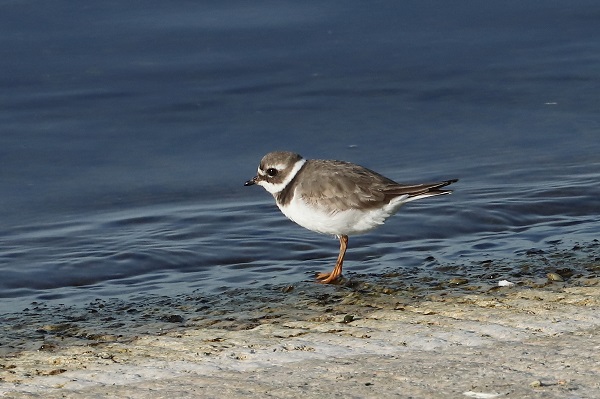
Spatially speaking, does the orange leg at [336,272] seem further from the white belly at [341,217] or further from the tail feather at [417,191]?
the tail feather at [417,191]

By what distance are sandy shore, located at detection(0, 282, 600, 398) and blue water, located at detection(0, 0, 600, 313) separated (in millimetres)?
1571

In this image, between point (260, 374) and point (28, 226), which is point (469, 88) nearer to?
point (28, 226)

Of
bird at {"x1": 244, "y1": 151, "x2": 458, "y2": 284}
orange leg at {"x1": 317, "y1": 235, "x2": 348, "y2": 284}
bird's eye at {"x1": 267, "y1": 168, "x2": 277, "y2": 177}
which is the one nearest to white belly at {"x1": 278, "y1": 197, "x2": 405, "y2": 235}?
bird at {"x1": 244, "y1": 151, "x2": 458, "y2": 284}

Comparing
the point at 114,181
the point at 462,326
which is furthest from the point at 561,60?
the point at 462,326

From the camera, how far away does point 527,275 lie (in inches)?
288

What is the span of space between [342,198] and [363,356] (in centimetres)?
234

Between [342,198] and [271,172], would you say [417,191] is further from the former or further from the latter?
[271,172]

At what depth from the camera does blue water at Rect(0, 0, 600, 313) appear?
8.52m

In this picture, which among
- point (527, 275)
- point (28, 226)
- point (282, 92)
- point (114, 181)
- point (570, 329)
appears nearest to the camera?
point (570, 329)

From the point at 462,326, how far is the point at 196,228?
3824mm

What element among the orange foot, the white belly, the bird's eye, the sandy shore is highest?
the bird's eye

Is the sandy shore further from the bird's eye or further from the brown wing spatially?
the bird's eye

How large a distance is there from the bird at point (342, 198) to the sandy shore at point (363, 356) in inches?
40.4

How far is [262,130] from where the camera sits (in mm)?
11484
